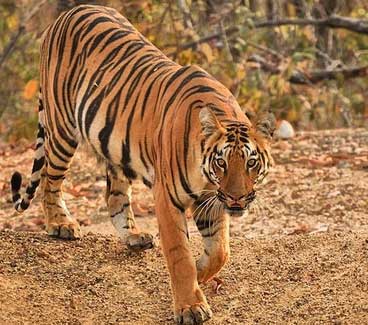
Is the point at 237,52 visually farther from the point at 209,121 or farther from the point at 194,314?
the point at 194,314

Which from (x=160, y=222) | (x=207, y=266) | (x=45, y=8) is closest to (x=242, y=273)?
(x=207, y=266)

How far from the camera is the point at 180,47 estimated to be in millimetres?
10305

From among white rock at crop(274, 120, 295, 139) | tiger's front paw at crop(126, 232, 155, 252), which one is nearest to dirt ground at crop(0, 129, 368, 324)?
tiger's front paw at crop(126, 232, 155, 252)

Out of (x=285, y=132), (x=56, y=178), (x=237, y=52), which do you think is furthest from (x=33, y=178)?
(x=237, y=52)

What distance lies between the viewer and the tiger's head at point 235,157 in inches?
172

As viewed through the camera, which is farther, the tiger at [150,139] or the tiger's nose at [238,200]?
the tiger at [150,139]

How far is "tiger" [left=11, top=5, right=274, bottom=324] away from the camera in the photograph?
4.53 m

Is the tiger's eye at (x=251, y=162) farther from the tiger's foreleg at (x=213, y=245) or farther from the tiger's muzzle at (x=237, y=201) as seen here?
the tiger's foreleg at (x=213, y=245)

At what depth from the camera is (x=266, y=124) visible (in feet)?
15.0

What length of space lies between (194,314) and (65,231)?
1547 millimetres

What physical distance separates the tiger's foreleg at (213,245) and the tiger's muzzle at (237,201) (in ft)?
1.84

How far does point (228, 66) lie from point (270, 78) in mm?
795

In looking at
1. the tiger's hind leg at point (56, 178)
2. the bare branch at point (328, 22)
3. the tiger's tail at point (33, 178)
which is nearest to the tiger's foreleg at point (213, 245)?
the tiger's hind leg at point (56, 178)

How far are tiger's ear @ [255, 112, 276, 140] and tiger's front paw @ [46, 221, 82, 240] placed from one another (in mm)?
1716
